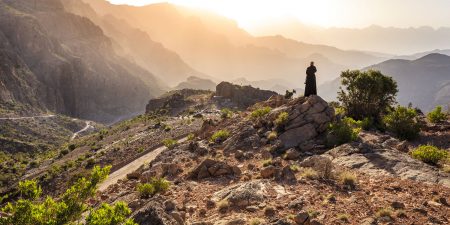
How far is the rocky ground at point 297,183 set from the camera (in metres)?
9.14

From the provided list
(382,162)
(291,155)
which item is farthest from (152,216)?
(382,162)

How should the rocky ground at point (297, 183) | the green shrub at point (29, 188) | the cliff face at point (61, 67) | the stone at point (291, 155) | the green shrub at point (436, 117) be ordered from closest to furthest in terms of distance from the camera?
the green shrub at point (29, 188)
the rocky ground at point (297, 183)
the stone at point (291, 155)
the green shrub at point (436, 117)
the cliff face at point (61, 67)

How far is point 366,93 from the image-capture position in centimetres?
2280

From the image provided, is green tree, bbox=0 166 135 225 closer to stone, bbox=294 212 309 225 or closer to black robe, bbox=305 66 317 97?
stone, bbox=294 212 309 225

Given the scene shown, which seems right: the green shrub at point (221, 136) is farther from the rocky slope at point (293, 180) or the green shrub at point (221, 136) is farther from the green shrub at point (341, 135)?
the green shrub at point (341, 135)

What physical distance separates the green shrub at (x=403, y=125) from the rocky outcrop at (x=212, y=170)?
35.0 ft

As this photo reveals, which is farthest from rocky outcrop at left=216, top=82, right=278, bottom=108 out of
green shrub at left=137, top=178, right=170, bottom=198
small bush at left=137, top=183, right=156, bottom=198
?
small bush at left=137, top=183, right=156, bottom=198

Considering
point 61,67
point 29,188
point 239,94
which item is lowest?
point 239,94

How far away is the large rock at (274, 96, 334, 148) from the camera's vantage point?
17281mm

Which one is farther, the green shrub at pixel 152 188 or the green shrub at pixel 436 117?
the green shrub at pixel 436 117

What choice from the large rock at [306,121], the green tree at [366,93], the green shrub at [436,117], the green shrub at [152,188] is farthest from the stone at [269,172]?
the green shrub at [436,117]

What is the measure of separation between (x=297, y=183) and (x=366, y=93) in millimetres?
13240

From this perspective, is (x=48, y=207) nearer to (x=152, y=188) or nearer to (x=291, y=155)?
(x=152, y=188)

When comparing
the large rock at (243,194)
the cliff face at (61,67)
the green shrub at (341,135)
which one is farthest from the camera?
the cliff face at (61,67)
